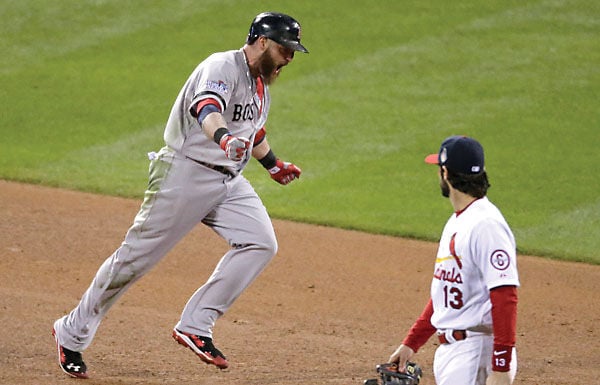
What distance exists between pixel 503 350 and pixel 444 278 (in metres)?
0.41

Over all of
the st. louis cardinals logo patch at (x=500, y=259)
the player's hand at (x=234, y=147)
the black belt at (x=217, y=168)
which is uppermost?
the player's hand at (x=234, y=147)

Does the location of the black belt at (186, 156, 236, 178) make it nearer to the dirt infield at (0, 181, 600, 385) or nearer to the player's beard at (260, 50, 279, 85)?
the player's beard at (260, 50, 279, 85)

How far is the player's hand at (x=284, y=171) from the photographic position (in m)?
6.60

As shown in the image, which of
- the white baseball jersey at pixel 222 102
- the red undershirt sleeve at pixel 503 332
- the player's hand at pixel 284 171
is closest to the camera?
the red undershirt sleeve at pixel 503 332

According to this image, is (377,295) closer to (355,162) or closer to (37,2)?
(355,162)

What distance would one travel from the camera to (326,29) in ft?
48.0

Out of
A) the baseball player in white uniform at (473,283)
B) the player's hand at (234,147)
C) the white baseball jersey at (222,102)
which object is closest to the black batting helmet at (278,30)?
the white baseball jersey at (222,102)

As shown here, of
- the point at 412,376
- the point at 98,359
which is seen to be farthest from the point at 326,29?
the point at 412,376

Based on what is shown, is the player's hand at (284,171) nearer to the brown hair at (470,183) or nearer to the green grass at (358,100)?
the brown hair at (470,183)

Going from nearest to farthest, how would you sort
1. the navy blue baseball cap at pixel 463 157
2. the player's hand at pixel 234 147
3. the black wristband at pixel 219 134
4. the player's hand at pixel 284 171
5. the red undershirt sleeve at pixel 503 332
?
the red undershirt sleeve at pixel 503 332 → the navy blue baseball cap at pixel 463 157 → the player's hand at pixel 234 147 → the black wristband at pixel 219 134 → the player's hand at pixel 284 171

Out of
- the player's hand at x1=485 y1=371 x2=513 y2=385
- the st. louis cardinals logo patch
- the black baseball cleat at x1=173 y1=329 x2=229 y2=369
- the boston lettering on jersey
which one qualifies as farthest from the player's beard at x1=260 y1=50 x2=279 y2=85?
→ the player's hand at x1=485 y1=371 x2=513 y2=385

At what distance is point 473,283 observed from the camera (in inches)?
169

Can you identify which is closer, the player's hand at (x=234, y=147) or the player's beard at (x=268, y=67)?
the player's hand at (x=234, y=147)

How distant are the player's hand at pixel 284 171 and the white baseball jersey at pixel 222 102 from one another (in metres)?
0.59
